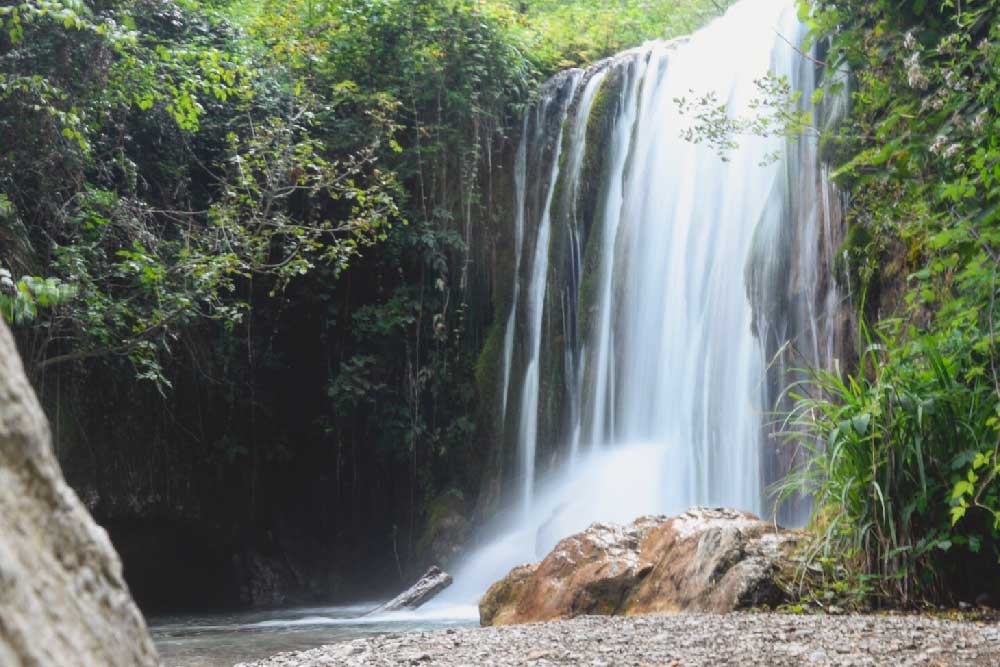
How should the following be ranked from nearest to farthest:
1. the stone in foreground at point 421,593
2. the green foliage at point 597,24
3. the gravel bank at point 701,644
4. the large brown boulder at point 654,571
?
the gravel bank at point 701,644 < the large brown boulder at point 654,571 < the stone in foreground at point 421,593 < the green foliage at point 597,24

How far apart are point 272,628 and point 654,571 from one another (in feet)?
15.5

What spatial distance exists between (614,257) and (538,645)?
8421 millimetres

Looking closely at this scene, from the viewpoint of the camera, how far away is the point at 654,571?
6.40 metres

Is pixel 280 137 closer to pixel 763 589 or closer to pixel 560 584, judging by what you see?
pixel 560 584

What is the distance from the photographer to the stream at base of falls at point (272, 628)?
24.7ft

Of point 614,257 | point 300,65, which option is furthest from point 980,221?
point 300,65

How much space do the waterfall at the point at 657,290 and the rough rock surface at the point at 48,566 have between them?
28.1ft

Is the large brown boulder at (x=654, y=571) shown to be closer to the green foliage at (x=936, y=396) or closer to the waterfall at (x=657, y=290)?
the green foliage at (x=936, y=396)

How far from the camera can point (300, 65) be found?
1277cm

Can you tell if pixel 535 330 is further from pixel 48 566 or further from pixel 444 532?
pixel 48 566

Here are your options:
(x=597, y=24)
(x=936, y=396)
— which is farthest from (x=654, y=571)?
(x=597, y=24)

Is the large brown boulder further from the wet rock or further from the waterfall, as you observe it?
the wet rock

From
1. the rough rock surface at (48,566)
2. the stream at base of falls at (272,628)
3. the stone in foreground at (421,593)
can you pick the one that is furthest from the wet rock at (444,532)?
the rough rock surface at (48,566)

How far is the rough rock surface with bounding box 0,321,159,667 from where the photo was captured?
849 millimetres
